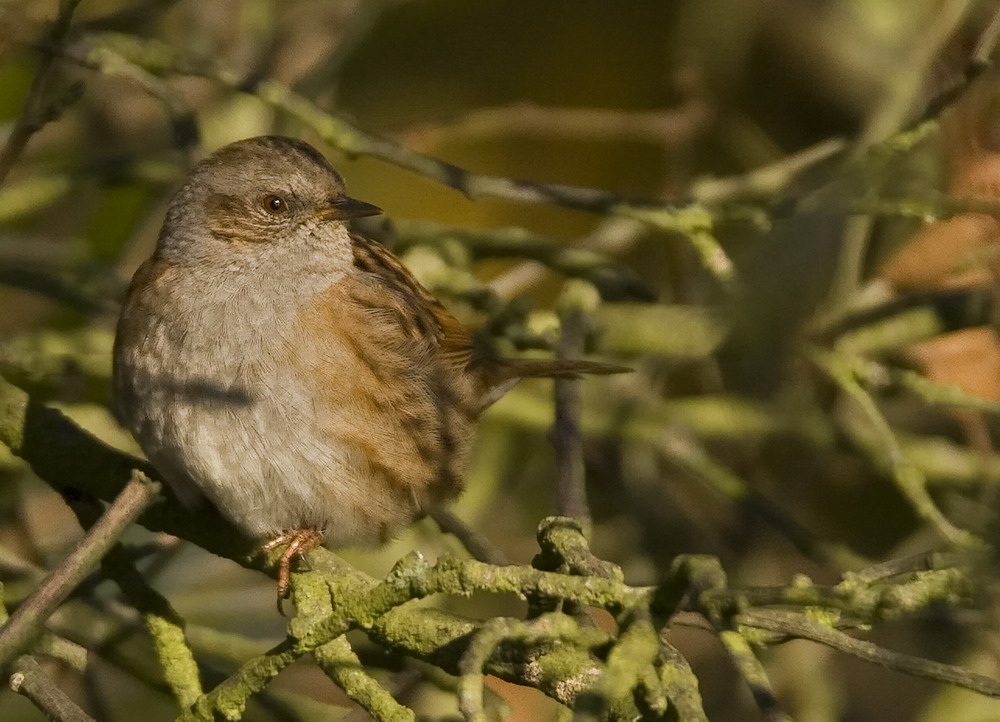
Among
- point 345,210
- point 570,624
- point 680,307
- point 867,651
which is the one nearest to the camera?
point 867,651

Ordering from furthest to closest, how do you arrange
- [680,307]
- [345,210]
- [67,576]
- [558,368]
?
[680,307] < [345,210] < [558,368] < [67,576]

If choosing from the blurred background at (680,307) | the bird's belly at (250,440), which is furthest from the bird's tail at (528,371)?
the bird's belly at (250,440)

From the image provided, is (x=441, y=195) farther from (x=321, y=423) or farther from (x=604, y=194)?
(x=321, y=423)

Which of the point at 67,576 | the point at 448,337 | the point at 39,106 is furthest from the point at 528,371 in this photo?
the point at 67,576

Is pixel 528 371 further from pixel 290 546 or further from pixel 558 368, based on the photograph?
pixel 290 546

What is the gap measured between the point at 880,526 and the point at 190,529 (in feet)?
9.94

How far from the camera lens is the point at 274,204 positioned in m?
3.72

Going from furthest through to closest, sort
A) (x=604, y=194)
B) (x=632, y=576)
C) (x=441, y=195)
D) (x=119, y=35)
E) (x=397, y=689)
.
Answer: (x=441, y=195) → (x=632, y=576) → (x=119, y=35) → (x=604, y=194) → (x=397, y=689)

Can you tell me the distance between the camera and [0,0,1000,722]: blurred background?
3.66m

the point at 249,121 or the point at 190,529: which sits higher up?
the point at 249,121

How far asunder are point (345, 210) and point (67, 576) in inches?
59.8

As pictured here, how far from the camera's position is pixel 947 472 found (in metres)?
4.19

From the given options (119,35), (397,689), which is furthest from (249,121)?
(397,689)

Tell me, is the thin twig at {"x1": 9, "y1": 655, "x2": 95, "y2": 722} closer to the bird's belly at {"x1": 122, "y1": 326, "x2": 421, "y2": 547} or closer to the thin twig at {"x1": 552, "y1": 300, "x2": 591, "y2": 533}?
the bird's belly at {"x1": 122, "y1": 326, "x2": 421, "y2": 547}
